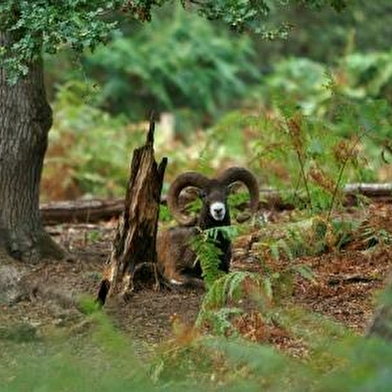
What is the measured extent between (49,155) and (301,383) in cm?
1462

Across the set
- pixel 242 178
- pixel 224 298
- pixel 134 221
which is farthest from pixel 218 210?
pixel 224 298

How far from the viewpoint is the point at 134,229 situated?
10195 millimetres

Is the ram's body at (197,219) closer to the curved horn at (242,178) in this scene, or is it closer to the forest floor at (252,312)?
the curved horn at (242,178)

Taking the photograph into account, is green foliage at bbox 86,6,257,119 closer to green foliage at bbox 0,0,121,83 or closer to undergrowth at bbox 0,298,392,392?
green foliage at bbox 0,0,121,83

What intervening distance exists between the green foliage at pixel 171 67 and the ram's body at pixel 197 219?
1626cm

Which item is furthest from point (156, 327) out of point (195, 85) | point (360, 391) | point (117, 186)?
point (195, 85)

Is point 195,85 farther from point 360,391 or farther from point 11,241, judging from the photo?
point 360,391

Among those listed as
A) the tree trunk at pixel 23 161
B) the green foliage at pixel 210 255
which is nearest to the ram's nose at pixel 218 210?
the green foliage at pixel 210 255

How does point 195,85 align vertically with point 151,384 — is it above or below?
above

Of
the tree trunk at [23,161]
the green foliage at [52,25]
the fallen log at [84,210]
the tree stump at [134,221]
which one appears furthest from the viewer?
the fallen log at [84,210]

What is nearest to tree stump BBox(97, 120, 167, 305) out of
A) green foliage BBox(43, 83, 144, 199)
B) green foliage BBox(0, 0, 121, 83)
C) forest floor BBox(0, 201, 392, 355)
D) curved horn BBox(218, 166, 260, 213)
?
forest floor BBox(0, 201, 392, 355)

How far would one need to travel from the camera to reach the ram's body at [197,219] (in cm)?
1106

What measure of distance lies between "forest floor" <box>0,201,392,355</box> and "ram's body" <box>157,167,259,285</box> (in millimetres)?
366

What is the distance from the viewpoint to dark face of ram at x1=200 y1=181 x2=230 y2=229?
1114cm
